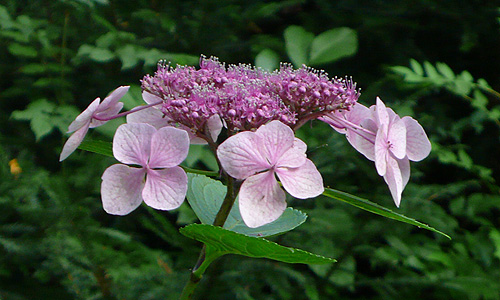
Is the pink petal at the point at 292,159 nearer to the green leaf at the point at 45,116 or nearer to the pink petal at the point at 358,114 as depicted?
the pink petal at the point at 358,114

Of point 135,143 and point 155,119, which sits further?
point 155,119

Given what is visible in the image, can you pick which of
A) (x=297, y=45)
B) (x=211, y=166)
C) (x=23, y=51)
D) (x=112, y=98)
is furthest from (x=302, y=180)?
(x=23, y=51)

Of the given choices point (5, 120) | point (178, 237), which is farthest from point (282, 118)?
point (5, 120)

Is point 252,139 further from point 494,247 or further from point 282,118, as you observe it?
point 494,247

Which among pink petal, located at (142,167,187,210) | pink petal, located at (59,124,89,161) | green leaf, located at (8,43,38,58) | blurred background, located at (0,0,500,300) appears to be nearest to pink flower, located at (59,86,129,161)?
pink petal, located at (59,124,89,161)

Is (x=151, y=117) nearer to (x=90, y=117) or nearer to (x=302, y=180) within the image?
(x=90, y=117)

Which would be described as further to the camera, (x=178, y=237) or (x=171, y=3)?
(x=171, y=3)
